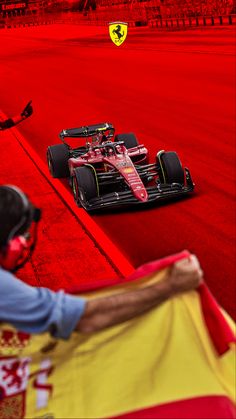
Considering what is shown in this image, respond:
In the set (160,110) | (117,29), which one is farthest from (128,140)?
(117,29)

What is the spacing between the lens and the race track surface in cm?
745

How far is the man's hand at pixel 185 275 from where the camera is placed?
7.75 ft

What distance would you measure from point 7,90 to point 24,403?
2270 centimetres

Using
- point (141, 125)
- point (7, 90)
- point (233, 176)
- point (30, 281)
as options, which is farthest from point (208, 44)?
point (30, 281)

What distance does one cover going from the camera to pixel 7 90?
2417 centimetres

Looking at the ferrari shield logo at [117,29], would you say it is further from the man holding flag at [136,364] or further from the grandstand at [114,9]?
the man holding flag at [136,364]

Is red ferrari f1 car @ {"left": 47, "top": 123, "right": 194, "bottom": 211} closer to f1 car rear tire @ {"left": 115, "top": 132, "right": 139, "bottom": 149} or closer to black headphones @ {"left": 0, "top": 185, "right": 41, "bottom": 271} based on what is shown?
f1 car rear tire @ {"left": 115, "top": 132, "right": 139, "bottom": 149}

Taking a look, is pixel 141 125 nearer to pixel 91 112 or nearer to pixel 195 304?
pixel 91 112

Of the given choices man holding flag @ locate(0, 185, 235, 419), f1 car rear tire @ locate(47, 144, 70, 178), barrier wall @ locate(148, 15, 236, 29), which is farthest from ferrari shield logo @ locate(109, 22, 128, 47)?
man holding flag @ locate(0, 185, 235, 419)

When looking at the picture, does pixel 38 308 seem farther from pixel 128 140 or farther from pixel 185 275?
pixel 128 140

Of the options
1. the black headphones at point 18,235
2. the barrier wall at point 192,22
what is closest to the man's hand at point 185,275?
the black headphones at point 18,235

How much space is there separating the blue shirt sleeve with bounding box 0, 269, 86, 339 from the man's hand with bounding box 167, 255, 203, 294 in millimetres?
378

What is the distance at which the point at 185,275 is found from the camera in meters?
2.38

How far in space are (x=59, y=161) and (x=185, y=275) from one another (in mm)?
8249
